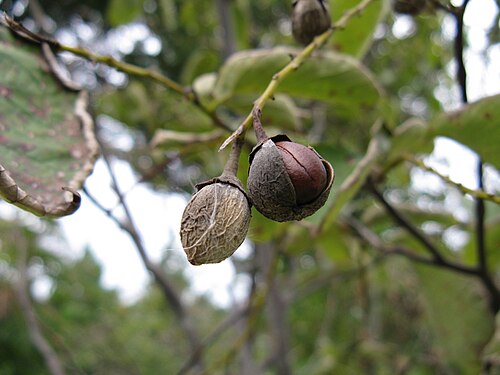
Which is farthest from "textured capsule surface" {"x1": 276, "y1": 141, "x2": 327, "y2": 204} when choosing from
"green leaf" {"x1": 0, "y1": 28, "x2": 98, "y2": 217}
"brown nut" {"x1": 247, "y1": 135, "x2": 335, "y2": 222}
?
"green leaf" {"x1": 0, "y1": 28, "x2": 98, "y2": 217}

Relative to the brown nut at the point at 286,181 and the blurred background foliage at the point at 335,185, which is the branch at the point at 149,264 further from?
the brown nut at the point at 286,181

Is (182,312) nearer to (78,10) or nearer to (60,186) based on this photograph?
(60,186)

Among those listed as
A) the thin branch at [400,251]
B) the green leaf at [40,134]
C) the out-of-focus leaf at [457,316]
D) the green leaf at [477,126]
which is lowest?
the out-of-focus leaf at [457,316]

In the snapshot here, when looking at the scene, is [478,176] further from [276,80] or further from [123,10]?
[123,10]

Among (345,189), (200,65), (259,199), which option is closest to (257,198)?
(259,199)

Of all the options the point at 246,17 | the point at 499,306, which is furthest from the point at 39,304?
the point at 499,306

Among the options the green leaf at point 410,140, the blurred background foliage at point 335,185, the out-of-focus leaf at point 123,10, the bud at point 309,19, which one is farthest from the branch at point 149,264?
the out-of-focus leaf at point 123,10
